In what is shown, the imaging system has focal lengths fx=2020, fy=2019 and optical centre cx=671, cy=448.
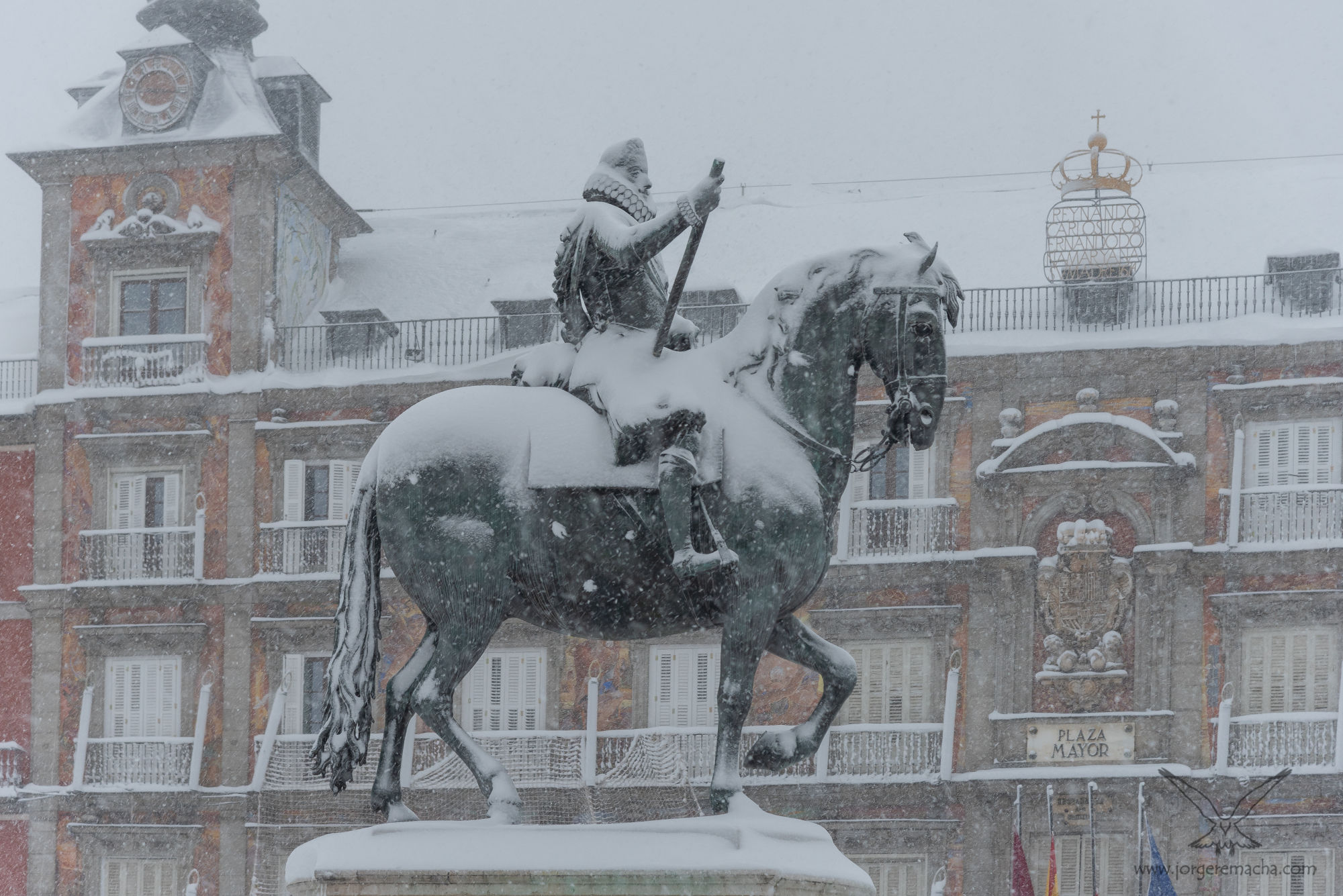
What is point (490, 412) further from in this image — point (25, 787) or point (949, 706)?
point (25, 787)

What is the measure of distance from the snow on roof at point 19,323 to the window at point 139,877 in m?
7.99

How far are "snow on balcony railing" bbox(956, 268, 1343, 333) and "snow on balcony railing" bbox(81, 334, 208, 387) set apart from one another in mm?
11231

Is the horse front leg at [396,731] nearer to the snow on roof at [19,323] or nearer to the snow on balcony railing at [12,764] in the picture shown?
the snow on balcony railing at [12,764]

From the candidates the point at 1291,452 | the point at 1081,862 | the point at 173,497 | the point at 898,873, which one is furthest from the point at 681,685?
the point at 1291,452

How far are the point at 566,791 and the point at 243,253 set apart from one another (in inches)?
365

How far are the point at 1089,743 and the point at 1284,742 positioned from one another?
8.29 ft

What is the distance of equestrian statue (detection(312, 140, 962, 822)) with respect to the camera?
6.24 meters

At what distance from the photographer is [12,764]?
2933 centimetres

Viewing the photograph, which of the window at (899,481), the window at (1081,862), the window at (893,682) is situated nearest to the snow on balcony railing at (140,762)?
the window at (893,682)

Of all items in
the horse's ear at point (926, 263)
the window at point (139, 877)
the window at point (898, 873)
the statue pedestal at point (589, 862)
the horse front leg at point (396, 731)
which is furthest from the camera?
the window at point (139, 877)

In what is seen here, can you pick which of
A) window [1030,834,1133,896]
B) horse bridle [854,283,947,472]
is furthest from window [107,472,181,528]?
horse bridle [854,283,947,472]

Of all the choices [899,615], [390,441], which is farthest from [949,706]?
[390,441]

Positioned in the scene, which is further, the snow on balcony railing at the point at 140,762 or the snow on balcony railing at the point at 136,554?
the snow on balcony railing at the point at 136,554
